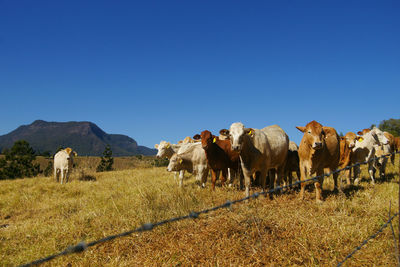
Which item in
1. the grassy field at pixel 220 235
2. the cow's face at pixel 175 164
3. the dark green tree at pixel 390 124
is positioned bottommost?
the grassy field at pixel 220 235

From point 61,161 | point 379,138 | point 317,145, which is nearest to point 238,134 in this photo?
point 317,145

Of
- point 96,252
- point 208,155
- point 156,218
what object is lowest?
point 96,252

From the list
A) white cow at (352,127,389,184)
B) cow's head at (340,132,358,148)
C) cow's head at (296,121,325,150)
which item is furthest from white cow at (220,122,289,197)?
white cow at (352,127,389,184)

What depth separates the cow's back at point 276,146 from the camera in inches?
324

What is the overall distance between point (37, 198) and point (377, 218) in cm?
1096

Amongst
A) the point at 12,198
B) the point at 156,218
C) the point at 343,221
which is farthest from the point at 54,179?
the point at 343,221

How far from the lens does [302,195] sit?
23.6 feet

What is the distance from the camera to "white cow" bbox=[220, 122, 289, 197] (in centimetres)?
706

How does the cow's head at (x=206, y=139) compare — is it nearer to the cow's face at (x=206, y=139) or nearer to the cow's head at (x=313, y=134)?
the cow's face at (x=206, y=139)

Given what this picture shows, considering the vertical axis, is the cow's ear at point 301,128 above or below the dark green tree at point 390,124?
below

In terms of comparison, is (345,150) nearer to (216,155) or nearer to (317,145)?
(317,145)

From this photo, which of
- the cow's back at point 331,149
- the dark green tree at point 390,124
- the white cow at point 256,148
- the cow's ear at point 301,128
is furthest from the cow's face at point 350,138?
the dark green tree at point 390,124

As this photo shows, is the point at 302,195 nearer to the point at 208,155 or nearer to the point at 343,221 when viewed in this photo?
the point at 343,221

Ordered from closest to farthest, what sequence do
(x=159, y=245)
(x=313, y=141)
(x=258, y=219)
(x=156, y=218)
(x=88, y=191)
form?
(x=159, y=245) → (x=258, y=219) → (x=156, y=218) → (x=313, y=141) → (x=88, y=191)
